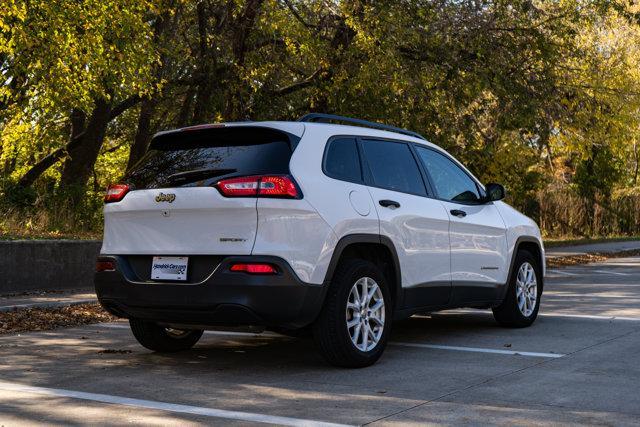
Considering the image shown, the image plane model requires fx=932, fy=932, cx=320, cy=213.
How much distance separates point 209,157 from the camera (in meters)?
6.81

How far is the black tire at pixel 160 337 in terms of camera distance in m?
7.71

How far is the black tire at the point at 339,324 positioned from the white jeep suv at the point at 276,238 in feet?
0.03

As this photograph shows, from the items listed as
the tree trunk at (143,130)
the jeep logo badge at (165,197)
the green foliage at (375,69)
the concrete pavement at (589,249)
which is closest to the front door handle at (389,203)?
the jeep logo badge at (165,197)

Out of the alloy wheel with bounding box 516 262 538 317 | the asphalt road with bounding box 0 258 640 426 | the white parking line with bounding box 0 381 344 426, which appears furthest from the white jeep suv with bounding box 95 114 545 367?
the alloy wheel with bounding box 516 262 538 317

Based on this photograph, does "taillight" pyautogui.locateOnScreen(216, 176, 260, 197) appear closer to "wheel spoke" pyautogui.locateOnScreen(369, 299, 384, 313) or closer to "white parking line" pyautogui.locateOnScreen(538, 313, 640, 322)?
"wheel spoke" pyautogui.locateOnScreen(369, 299, 384, 313)

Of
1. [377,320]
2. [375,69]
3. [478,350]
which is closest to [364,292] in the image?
[377,320]

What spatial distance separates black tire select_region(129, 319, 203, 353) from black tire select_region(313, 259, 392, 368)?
5.29ft

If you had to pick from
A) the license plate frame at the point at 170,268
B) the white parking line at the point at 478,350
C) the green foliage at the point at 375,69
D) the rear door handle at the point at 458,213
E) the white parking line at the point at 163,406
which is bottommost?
the white parking line at the point at 163,406

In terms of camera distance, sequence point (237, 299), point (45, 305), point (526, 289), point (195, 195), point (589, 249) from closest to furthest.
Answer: point (237, 299) < point (195, 195) < point (526, 289) < point (45, 305) < point (589, 249)

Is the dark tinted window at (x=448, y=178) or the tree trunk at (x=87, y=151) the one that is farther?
the tree trunk at (x=87, y=151)

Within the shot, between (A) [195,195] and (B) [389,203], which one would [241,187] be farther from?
(B) [389,203]

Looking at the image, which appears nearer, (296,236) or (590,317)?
(296,236)

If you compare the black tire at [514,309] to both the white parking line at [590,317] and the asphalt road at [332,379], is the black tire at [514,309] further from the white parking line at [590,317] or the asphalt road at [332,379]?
the white parking line at [590,317]

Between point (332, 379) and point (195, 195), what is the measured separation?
162 centimetres
